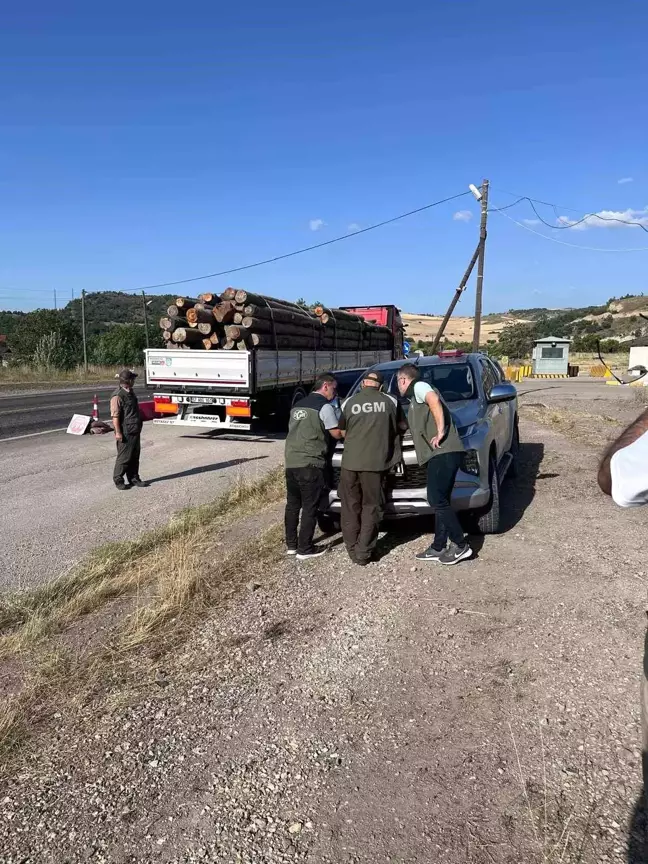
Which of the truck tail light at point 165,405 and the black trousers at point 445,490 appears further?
the truck tail light at point 165,405

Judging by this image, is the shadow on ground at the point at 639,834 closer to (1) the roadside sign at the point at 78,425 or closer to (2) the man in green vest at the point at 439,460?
(2) the man in green vest at the point at 439,460

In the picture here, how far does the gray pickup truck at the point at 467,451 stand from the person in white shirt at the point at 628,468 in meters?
4.06

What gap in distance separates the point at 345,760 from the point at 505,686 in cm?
102

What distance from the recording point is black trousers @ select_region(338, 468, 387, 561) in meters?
5.48

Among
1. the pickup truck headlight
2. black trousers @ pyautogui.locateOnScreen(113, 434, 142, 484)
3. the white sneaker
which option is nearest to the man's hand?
the pickup truck headlight

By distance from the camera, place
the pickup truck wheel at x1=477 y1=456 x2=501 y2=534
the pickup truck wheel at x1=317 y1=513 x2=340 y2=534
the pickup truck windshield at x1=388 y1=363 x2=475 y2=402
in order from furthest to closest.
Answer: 1. the pickup truck windshield at x1=388 y1=363 x2=475 y2=402
2. the pickup truck wheel at x1=317 y1=513 x2=340 y2=534
3. the pickup truck wheel at x1=477 y1=456 x2=501 y2=534

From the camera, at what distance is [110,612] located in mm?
4848

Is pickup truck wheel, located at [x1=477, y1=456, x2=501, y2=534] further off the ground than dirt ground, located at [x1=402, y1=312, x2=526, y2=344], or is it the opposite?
dirt ground, located at [x1=402, y1=312, x2=526, y2=344]

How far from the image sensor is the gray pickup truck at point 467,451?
583cm

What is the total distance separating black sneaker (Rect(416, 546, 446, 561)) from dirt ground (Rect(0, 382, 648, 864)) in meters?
0.29

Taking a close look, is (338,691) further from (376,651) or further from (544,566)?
(544,566)

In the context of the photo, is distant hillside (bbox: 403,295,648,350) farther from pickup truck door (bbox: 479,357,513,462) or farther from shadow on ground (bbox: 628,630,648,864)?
shadow on ground (bbox: 628,630,648,864)

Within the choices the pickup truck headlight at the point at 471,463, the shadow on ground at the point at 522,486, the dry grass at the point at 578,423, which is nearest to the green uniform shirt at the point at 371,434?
the pickup truck headlight at the point at 471,463

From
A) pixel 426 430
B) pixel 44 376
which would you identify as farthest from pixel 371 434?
pixel 44 376
